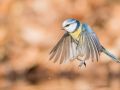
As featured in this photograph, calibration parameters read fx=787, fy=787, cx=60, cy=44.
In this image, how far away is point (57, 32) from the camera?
693 cm

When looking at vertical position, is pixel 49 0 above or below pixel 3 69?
above

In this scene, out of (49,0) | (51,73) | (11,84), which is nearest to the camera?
(11,84)

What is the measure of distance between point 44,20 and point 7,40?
39 centimetres

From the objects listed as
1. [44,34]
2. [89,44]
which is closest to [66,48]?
[89,44]

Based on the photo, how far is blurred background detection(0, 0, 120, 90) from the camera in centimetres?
662

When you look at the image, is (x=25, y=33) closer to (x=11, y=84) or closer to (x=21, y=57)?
(x=21, y=57)

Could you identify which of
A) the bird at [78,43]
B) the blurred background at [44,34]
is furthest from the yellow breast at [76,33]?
the blurred background at [44,34]

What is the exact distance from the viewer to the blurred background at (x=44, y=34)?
6.62m

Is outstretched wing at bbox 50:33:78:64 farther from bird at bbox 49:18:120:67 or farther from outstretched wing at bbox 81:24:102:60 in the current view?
outstretched wing at bbox 81:24:102:60

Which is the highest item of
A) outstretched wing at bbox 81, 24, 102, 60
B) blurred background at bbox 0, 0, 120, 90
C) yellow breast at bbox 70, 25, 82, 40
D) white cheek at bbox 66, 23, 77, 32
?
blurred background at bbox 0, 0, 120, 90

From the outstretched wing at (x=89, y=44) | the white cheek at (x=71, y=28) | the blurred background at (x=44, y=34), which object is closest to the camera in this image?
the outstretched wing at (x=89, y=44)

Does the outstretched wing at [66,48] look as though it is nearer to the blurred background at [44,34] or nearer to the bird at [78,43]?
the bird at [78,43]

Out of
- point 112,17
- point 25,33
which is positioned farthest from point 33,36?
point 112,17

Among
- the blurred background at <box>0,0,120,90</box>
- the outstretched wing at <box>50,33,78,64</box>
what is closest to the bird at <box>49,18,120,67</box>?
the outstretched wing at <box>50,33,78,64</box>
